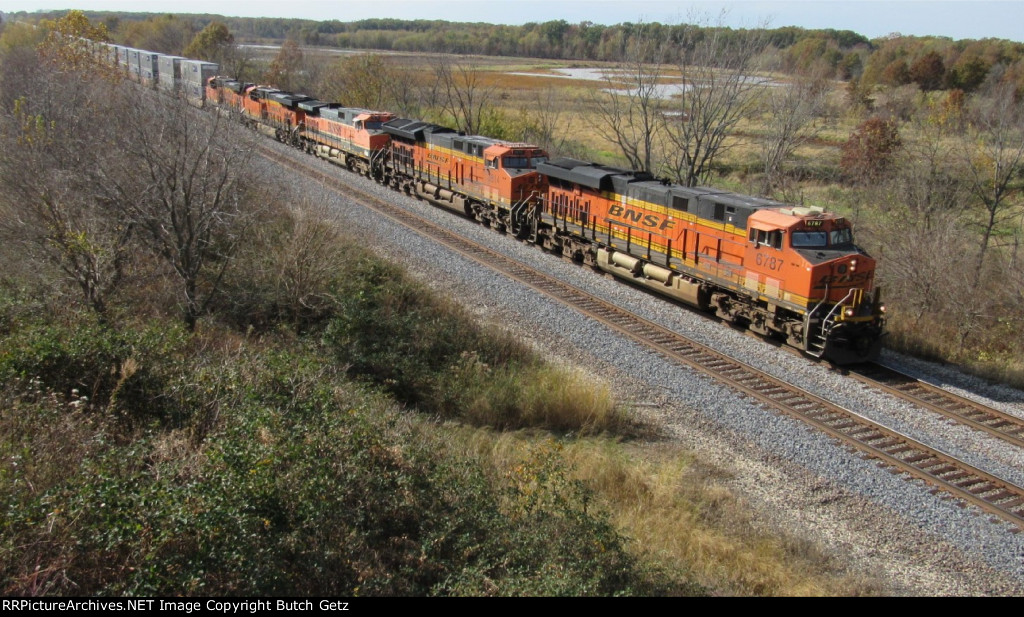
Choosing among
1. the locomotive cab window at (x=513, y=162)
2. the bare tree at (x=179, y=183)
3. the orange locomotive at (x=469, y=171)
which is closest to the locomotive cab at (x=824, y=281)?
the orange locomotive at (x=469, y=171)

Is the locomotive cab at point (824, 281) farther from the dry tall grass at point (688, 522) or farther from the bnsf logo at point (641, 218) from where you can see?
the dry tall grass at point (688, 522)

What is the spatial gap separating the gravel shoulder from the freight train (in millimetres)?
782

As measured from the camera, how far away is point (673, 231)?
18.4 meters

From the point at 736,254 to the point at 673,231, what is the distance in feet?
7.45

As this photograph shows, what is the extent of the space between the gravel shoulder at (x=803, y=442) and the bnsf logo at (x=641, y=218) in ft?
6.43

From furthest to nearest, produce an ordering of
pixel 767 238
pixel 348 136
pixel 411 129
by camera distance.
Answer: pixel 348 136 → pixel 411 129 → pixel 767 238

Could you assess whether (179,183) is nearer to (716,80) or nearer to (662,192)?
(662,192)

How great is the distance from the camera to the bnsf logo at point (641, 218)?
18620 millimetres

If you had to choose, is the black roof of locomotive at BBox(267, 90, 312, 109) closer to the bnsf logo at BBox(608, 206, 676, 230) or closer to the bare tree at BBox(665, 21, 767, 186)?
the bare tree at BBox(665, 21, 767, 186)

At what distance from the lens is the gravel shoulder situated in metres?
9.18

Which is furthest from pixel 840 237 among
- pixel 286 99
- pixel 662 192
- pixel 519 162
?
pixel 286 99

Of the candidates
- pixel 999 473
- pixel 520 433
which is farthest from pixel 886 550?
pixel 520 433

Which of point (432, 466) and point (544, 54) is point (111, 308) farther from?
point (544, 54)

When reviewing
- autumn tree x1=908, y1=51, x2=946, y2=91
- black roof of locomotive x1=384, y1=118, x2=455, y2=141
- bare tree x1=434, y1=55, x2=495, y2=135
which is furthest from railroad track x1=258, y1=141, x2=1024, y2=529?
autumn tree x1=908, y1=51, x2=946, y2=91
